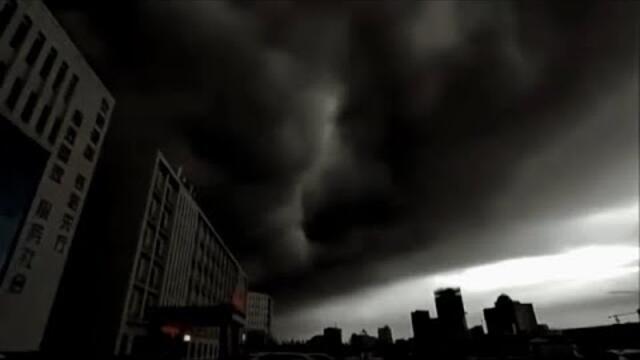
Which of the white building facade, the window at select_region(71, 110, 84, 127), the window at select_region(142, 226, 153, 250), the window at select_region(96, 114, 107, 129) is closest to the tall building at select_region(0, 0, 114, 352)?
the window at select_region(71, 110, 84, 127)

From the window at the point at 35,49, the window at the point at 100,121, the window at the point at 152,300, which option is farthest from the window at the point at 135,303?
the window at the point at 35,49

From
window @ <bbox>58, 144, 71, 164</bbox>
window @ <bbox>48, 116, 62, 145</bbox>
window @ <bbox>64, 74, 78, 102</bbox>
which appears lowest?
window @ <bbox>58, 144, 71, 164</bbox>

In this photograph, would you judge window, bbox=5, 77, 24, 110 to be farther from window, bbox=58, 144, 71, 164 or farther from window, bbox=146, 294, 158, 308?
window, bbox=146, 294, 158, 308

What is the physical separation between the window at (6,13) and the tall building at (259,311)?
487 ft

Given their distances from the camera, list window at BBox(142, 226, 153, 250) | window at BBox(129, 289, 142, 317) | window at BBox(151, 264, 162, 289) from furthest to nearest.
Answer: window at BBox(151, 264, 162, 289), window at BBox(142, 226, 153, 250), window at BBox(129, 289, 142, 317)

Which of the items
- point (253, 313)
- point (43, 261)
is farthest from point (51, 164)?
point (253, 313)

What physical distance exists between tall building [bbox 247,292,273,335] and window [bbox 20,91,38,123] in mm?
143995

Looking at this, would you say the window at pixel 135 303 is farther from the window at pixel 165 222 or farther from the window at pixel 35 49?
the window at pixel 35 49

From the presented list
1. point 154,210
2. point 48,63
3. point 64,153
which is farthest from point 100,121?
point 154,210

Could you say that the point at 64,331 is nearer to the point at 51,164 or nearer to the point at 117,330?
the point at 117,330

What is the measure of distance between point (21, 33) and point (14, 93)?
5.44m

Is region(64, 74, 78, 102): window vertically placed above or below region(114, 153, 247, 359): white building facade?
above

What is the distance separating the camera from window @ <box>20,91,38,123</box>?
2964 cm

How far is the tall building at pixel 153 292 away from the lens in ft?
112
